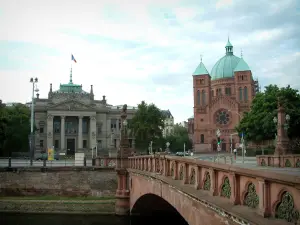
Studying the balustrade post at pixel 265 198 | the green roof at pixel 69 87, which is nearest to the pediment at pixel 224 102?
the green roof at pixel 69 87


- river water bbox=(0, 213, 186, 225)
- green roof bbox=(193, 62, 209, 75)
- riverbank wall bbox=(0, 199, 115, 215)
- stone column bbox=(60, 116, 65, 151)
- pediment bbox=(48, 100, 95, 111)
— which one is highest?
green roof bbox=(193, 62, 209, 75)

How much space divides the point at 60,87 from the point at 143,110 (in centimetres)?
3113

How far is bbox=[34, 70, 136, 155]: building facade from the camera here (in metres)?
89.7

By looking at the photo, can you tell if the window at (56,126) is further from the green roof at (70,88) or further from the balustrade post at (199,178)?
the balustrade post at (199,178)

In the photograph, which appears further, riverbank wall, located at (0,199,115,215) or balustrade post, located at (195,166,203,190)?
riverbank wall, located at (0,199,115,215)

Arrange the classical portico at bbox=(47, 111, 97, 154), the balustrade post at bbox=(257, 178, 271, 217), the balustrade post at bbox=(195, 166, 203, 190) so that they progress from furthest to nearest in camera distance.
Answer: the classical portico at bbox=(47, 111, 97, 154) < the balustrade post at bbox=(195, 166, 203, 190) < the balustrade post at bbox=(257, 178, 271, 217)

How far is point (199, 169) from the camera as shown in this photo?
1180 cm

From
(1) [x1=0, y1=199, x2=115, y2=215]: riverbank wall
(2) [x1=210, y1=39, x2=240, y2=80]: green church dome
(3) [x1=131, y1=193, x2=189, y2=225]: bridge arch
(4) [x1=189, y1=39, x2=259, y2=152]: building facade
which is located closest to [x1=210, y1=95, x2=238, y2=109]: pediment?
(4) [x1=189, y1=39, x2=259, y2=152]: building facade

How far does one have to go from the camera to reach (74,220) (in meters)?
31.4

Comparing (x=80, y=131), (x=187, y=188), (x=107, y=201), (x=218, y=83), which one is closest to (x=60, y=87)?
(x=80, y=131)

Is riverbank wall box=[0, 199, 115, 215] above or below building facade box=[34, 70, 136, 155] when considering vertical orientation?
below

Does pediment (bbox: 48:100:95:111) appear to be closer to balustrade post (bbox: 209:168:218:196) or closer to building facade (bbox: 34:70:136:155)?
building facade (bbox: 34:70:136:155)

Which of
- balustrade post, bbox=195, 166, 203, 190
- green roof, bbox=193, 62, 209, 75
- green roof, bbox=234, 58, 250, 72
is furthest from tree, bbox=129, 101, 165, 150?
balustrade post, bbox=195, 166, 203, 190

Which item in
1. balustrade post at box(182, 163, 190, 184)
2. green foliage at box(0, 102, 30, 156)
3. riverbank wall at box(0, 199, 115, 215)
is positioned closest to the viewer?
balustrade post at box(182, 163, 190, 184)
